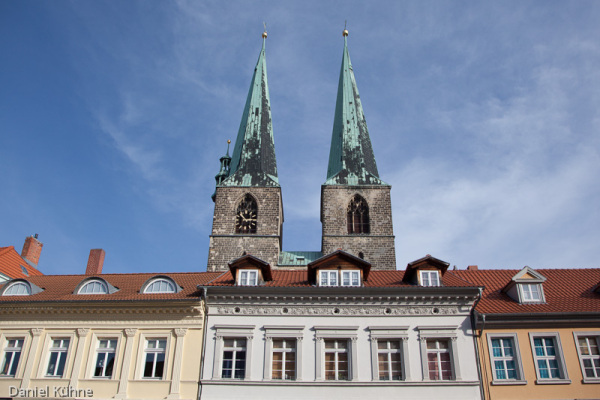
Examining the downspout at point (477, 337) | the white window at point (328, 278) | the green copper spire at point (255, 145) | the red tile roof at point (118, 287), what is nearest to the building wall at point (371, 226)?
the green copper spire at point (255, 145)

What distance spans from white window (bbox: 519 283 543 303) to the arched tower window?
21.0 metres

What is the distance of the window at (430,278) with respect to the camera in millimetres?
19375

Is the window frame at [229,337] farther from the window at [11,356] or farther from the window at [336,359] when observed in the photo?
→ the window at [11,356]

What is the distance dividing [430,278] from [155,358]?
31.0ft

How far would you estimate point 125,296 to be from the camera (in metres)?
19.7

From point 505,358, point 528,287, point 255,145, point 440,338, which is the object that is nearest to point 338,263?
point 440,338

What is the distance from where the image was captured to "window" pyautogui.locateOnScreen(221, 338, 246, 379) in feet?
58.1

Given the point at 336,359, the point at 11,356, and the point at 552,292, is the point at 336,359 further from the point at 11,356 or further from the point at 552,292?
the point at 11,356

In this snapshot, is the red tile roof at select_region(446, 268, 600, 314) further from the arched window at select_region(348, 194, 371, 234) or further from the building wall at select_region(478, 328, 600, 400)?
the arched window at select_region(348, 194, 371, 234)

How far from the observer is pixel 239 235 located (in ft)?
120

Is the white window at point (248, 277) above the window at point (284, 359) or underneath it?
above

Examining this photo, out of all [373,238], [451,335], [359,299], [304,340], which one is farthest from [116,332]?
[373,238]

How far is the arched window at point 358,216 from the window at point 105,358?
21.4m

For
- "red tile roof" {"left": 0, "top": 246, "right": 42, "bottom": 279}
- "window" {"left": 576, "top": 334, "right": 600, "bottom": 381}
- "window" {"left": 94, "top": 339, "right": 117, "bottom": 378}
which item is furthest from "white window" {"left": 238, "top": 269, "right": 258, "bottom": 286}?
"red tile roof" {"left": 0, "top": 246, "right": 42, "bottom": 279}
